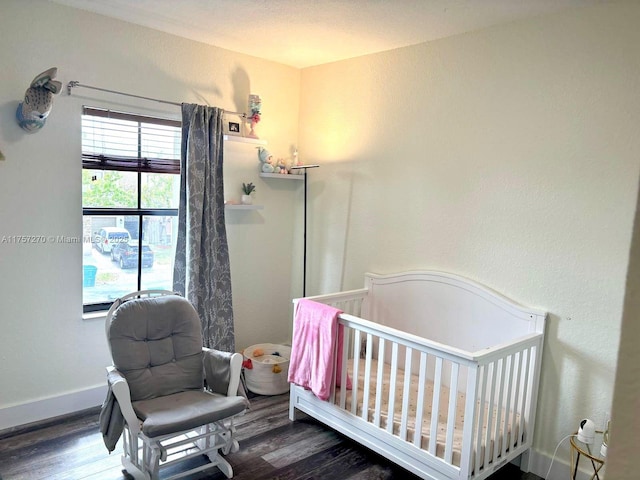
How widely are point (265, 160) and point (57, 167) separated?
1.46 metres

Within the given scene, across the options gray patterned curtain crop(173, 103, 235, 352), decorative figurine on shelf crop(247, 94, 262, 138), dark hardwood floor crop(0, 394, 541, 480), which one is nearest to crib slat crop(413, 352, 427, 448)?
dark hardwood floor crop(0, 394, 541, 480)

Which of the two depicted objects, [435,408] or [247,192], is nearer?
[435,408]

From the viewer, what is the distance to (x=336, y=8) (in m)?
2.63

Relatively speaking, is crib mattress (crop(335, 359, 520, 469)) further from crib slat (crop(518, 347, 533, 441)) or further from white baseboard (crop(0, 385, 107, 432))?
white baseboard (crop(0, 385, 107, 432))

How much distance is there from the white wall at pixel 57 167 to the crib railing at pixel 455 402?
5.63 ft

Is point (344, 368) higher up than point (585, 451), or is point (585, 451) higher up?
point (344, 368)

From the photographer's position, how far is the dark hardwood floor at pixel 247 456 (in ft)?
8.16

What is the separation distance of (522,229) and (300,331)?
143 cm

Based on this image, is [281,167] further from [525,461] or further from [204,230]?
[525,461]

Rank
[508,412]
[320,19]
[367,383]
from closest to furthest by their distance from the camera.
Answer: [508,412] < [367,383] < [320,19]

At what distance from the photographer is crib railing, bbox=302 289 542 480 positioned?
2.25m

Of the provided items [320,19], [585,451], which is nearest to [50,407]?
[320,19]

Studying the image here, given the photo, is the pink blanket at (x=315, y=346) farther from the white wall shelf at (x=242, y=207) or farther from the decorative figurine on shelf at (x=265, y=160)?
the decorative figurine on shelf at (x=265, y=160)

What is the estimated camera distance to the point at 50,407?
9.79ft
